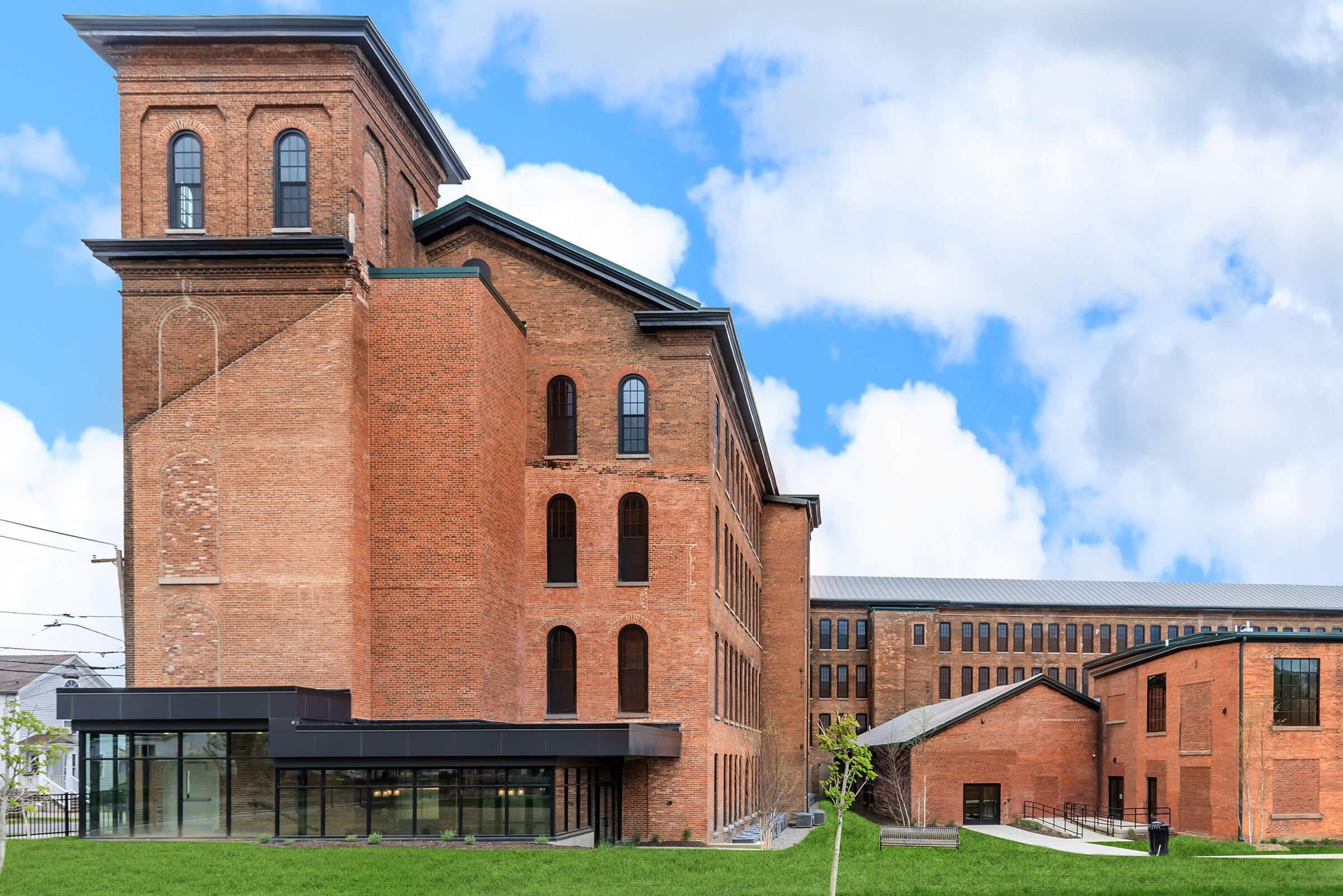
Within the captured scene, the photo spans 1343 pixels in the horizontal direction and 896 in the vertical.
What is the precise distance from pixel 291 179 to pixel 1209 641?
32.9 metres

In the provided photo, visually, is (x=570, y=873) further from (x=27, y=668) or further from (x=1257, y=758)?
(x=27, y=668)

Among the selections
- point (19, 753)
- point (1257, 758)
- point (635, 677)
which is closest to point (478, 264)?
point (635, 677)

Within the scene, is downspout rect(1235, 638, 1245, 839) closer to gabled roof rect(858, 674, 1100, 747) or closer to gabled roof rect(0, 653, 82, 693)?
gabled roof rect(858, 674, 1100, 747)

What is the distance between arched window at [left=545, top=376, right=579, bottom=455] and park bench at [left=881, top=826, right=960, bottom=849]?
14.4 metres

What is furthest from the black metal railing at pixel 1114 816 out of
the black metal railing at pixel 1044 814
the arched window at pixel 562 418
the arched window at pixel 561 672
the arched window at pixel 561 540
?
the arched window at pixel 562 418

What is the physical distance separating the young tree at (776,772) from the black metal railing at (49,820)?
27.5 metres

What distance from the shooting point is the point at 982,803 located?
58.2m

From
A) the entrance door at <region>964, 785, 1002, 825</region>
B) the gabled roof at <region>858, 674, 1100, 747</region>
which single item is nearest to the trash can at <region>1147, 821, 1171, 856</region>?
the gabled roof at <region>858, 674, 1100, 747</region>

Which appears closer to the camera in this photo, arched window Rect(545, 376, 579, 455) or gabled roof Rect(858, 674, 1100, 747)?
arched window Rect(545, 376, 579, 455)

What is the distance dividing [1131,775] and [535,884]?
112 ft

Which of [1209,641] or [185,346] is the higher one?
[185,346]

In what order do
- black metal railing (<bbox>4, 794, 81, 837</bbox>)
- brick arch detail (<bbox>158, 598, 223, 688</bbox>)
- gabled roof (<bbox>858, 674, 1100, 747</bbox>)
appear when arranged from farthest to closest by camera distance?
Answer: gabled roof (<bbox>858, 674, 1100, 747</bbox>)
black metal railing (<bbox>4, 794, 81, 837</bbox>)
brick arch detail (<bbox>158, 598, 223, 688</bbox>)

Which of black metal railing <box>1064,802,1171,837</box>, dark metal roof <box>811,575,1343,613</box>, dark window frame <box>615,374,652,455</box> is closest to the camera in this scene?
dark window frame <box>615,374,652,455</box>

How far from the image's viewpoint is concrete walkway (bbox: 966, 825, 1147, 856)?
38188 millimetres
